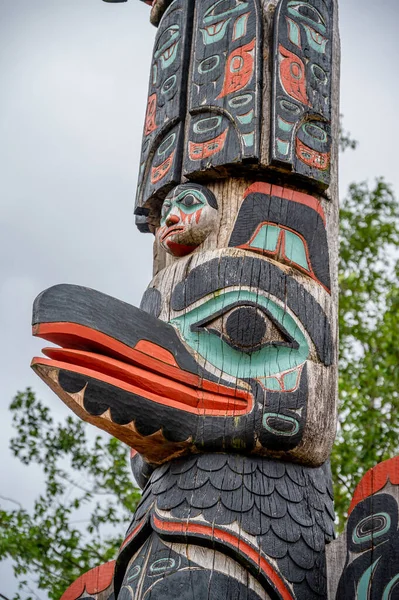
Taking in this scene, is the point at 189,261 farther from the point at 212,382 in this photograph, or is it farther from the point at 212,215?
the point at 212,382

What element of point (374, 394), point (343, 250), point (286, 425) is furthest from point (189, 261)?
point (343, 250)

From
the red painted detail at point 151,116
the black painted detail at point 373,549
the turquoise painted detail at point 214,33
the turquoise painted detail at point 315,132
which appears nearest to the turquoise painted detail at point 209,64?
the turquoise painted detail at point 214,33

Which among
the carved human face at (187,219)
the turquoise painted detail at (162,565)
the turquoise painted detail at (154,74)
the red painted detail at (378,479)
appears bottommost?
the turquoise painted detail at (162,565)

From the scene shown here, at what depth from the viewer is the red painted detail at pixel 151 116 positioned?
537cm

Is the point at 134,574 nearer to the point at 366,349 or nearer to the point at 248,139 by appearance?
the point at 248,139

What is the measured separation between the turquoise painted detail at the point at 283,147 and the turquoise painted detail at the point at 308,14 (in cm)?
92

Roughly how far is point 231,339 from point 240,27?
1.92 m

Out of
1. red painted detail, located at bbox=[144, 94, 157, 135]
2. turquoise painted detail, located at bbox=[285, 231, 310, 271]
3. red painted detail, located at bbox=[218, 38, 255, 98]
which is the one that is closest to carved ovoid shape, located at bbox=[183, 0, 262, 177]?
red painted detail, located at bbox=[218, 38, 255, 98]

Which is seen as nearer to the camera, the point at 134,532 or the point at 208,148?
the point at 134,532

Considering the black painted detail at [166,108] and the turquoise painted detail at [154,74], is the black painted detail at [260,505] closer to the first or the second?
the black painted detail at [166,108]

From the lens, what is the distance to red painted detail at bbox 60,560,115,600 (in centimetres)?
463

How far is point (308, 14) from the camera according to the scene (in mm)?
5293

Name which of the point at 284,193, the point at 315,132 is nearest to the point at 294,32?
the point at 315,132

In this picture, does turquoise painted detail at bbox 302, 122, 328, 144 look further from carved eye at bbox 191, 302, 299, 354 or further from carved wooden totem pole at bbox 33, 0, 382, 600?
carved eye at bbox 191, 302, 299, 354
